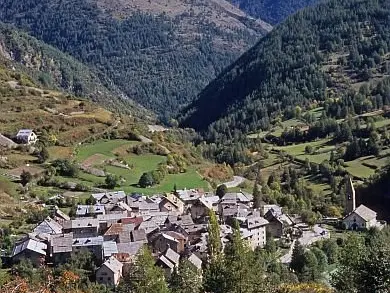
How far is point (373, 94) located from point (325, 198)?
208ft

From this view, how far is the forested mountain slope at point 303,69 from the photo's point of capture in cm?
14638

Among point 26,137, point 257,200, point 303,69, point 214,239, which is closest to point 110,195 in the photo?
point 257,200

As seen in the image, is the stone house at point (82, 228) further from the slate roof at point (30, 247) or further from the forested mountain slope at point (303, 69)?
the forested mountain slope at point (303, 69)

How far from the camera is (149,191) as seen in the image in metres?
68.4

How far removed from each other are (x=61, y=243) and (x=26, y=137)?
32574 mm

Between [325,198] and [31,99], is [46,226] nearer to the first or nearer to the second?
[325,198]

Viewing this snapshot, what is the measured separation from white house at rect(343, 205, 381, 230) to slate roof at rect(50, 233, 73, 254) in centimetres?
2831

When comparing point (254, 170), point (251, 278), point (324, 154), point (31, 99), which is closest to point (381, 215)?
point (254, 170)

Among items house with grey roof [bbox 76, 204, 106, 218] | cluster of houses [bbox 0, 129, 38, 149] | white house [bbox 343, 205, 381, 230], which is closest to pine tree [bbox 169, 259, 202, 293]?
house with grey roof [bbox 76, 204, 106, 218]

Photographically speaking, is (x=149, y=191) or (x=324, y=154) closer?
(x=149, y=191)

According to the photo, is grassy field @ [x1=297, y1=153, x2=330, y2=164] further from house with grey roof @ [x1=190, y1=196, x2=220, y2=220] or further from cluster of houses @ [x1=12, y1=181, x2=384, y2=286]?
house with grey roof @ [x1=190, y1=196, x2=220, y2=220]

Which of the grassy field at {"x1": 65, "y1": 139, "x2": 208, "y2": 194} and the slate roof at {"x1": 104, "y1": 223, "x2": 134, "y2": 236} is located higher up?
the slate roof at {"x1": 104, "y1": 223, "x2": 134, "y2": 236}

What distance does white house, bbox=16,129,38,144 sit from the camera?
77.1 metres

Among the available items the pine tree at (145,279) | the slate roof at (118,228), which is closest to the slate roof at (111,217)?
the slate roof at (118,228)
